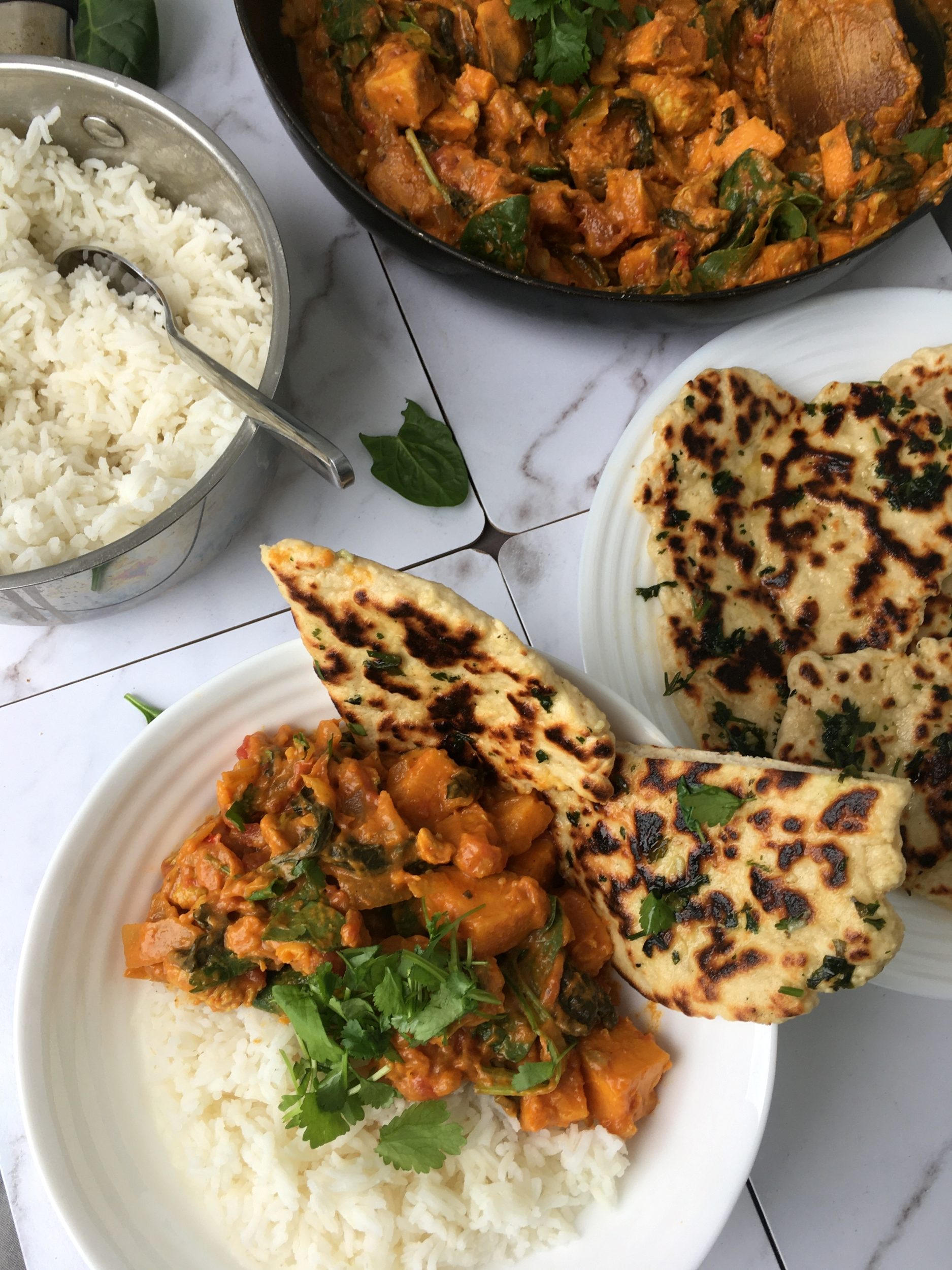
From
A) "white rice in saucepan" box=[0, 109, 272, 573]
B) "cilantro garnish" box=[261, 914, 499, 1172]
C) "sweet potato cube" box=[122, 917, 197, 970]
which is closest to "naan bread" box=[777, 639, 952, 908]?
"cilantro garnish" box=[261, 914, 499, 1172]

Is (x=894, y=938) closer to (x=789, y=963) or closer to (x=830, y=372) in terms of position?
(x=789, y=963)

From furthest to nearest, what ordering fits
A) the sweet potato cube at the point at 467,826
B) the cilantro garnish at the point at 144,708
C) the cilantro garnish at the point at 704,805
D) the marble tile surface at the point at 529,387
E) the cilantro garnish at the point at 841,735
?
1. the marble tile surface at the point at 529,387
2. the cilantro garnish at the point at 144,708
3. the cilantro garnish at the point at 841,735
4. the sweet potato cube at the point at 467,826
5. the cilantro garnish at the point at 704,805

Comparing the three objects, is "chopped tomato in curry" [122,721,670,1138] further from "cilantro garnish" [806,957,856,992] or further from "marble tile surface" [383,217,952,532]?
"marble tile surface" [383,217,952,532]

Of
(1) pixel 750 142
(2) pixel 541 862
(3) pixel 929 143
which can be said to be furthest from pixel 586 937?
(3) pixel 929 143

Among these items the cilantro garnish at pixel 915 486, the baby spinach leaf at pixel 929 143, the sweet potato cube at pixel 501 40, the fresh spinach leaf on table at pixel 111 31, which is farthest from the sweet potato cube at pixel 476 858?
the fresh spinach leaf on table at pixel 111 31

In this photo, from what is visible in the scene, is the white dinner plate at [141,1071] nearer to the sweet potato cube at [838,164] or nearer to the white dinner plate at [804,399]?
the white dinner plate at [804,399]

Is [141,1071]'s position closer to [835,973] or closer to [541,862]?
[541,862]
